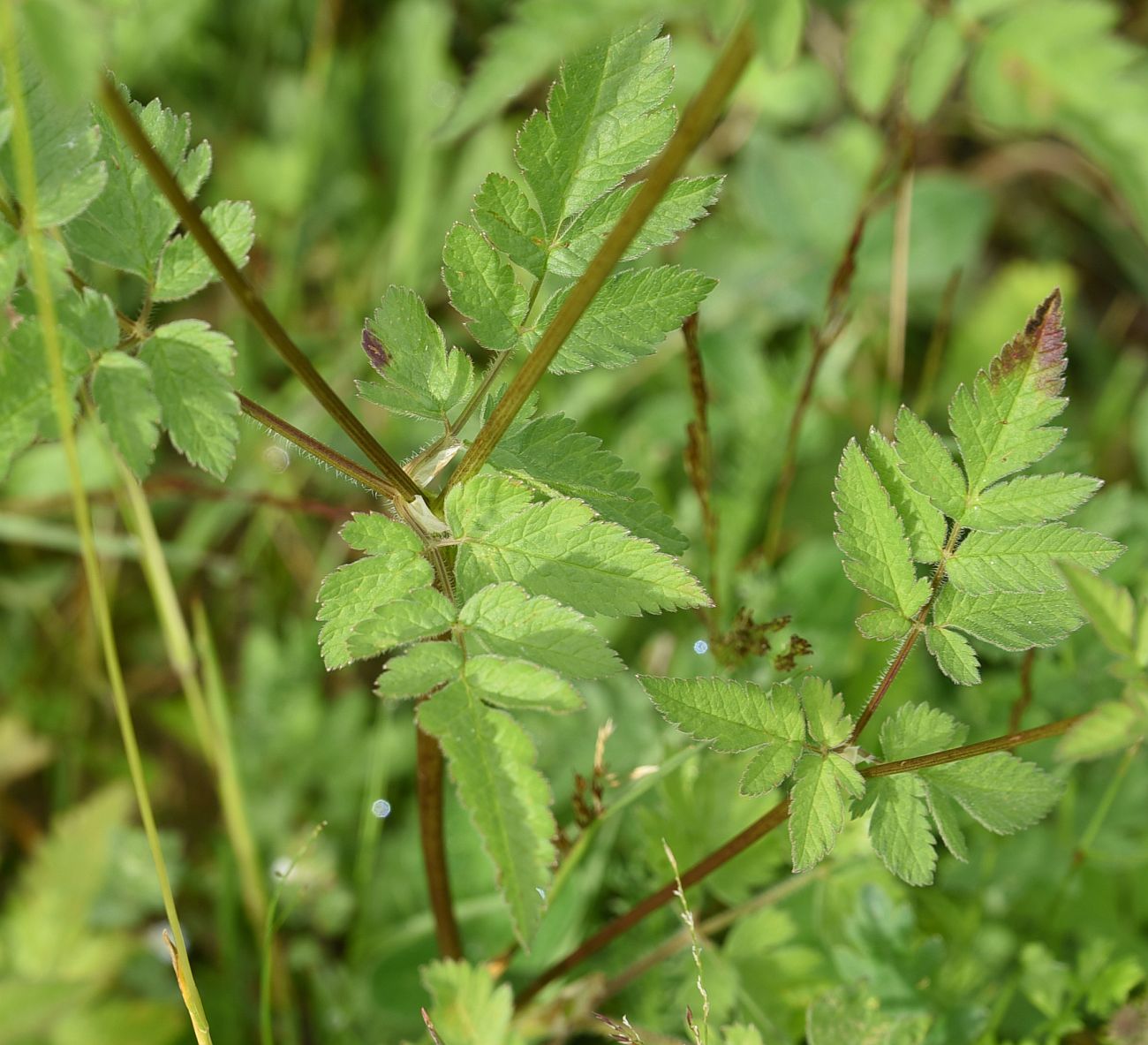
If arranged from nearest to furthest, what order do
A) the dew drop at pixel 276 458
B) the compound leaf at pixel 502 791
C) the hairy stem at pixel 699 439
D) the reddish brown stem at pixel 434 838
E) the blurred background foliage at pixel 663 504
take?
the compound leaf at pixel 502 791, the reddish brown stem at pixel 434 838, the hairy stem at pixel 699 439, the blurred background foliage at pixel 663 504, the dew drop at pixel 276 458

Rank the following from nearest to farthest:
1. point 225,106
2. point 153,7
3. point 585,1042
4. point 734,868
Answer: point 734,868 → point 585,1042 → point 153,7 → point 225,106

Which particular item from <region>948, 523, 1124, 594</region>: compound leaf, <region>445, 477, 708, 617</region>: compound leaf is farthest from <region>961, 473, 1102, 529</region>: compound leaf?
<region>445, 477, 708, 617</region>: compound leaf

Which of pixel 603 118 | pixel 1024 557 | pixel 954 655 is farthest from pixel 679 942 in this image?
pixel 603 118

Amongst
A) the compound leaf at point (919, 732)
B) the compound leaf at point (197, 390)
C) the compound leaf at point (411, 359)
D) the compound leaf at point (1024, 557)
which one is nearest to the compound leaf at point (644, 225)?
the compound leaf at point (411, 359)

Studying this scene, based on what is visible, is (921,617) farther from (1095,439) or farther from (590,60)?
(1095,439)

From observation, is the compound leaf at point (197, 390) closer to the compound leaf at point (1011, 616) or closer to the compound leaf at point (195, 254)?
the compound leaf at point (195, 254)

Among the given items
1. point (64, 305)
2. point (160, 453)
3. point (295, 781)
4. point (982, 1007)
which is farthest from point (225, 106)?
point (982, 1007)
